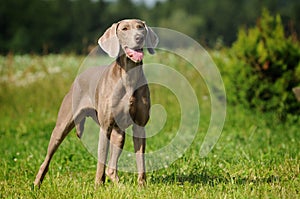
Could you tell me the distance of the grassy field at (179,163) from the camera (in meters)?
Answer: 4.50

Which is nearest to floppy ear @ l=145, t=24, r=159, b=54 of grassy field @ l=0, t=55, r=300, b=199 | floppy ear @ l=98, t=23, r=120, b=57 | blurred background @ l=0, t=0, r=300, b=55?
floppy ear @ l=98, t=23, r=120, b=57

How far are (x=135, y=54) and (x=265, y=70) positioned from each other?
5620 millimetres

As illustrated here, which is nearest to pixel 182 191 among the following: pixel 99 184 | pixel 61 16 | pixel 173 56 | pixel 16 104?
pixel 99 184

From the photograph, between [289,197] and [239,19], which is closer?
[289,197]

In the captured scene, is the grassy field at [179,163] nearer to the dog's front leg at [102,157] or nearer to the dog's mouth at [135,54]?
the dog's front leg at [102,157]

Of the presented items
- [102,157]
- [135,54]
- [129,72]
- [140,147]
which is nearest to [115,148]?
[102,157]

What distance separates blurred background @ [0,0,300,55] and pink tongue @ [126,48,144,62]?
39.0m

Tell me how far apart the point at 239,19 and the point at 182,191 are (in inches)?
2130

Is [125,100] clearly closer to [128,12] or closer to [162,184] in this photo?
[162,184]

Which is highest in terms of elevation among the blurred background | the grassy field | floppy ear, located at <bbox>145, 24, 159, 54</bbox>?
the blurred background

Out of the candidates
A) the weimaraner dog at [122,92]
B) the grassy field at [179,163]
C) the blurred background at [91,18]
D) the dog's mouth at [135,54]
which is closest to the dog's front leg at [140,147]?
the weimaraner dog at [122,92]

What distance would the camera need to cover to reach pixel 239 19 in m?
56.9

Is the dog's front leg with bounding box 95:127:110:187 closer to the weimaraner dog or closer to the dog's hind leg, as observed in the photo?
the weimaraner dog

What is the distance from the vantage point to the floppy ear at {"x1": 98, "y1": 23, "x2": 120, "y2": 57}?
4715 mm
